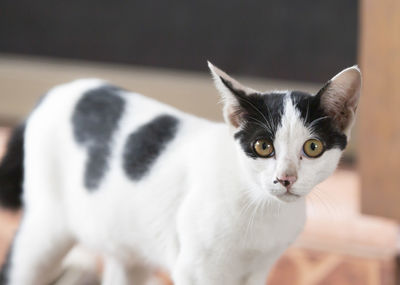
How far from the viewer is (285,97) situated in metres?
0.81

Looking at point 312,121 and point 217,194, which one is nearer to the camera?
point 312,121

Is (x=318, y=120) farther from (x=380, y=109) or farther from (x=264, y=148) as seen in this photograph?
(x=380, y=109)

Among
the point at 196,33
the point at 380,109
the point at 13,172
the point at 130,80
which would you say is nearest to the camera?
the point at 13,172

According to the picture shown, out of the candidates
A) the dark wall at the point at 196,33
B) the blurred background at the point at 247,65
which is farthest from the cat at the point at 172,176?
the dark wall at the point at 196,33

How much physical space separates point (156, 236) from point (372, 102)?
24.2 inches

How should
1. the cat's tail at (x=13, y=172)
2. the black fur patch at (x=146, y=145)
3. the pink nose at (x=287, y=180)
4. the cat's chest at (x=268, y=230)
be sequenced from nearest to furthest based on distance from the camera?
1. the pink nose at (x=287, y=180)
2. the cat's chest at (x=268, y=230)
3. the black fur patch at (x=146, y=145)
4. the cat's tail at (x=13, y=172)

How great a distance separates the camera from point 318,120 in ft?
2.57

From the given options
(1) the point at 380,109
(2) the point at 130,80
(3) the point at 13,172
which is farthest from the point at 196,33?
(3) the point at 13,172

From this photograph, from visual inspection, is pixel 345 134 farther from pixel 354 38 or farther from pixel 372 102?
pixel 354 38

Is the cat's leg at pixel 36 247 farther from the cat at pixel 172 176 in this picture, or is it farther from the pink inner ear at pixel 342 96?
the pink inner ear at pixel 342 96

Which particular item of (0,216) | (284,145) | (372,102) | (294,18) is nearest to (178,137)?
(284,145)

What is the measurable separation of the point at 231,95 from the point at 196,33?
1081mm

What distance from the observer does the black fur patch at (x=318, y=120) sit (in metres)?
0.78

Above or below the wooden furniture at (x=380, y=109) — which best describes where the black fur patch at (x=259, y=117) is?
above
